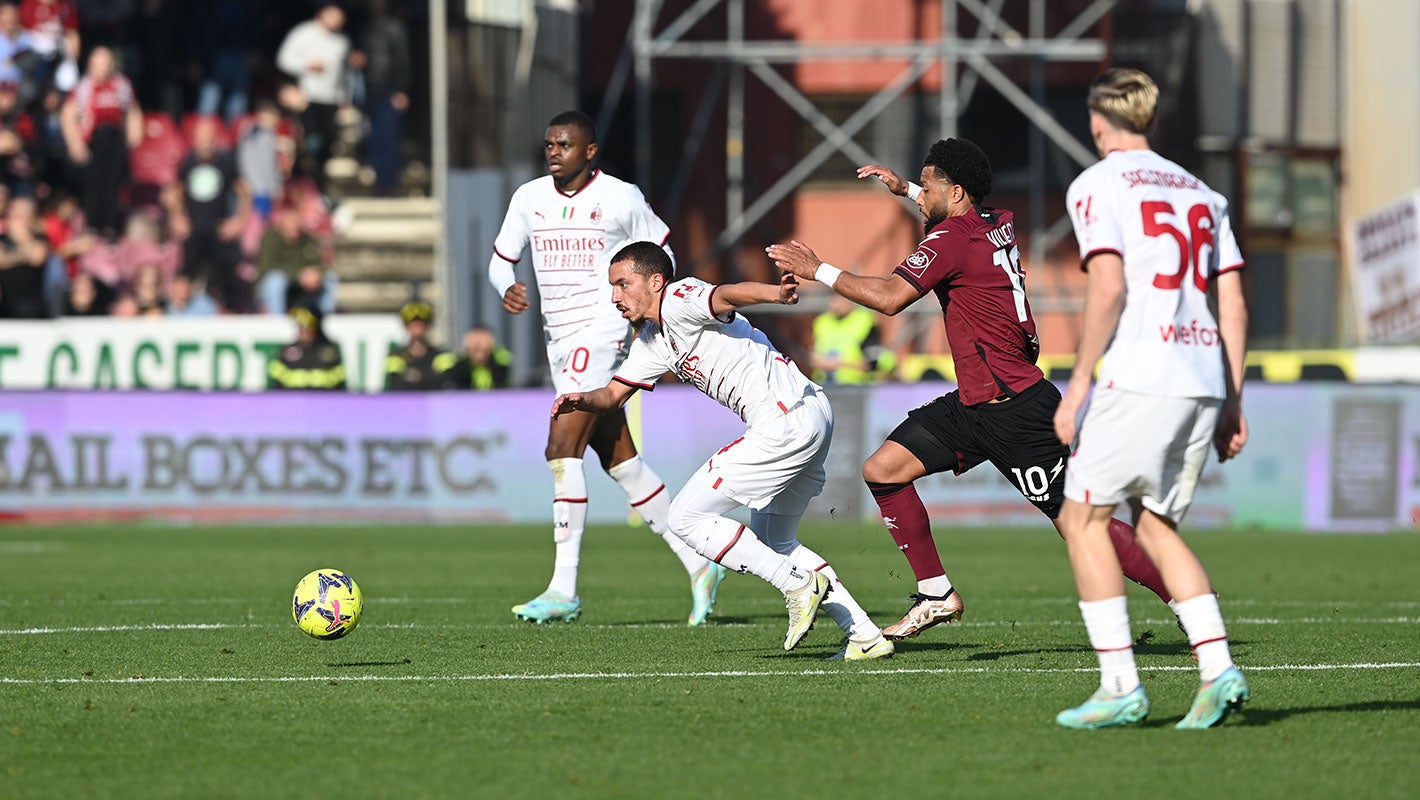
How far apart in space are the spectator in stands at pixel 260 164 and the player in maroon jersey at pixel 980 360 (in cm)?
Answer: 1620

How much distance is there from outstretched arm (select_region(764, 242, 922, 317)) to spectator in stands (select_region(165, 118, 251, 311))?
1652 centimetres

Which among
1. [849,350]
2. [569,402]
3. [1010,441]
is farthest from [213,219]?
[1010,441]

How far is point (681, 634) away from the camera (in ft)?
33.0

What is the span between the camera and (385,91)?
2409cm

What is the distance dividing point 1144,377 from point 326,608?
4.02 metres

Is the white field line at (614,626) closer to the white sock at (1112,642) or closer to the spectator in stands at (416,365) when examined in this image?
the white sock at (1112,642)

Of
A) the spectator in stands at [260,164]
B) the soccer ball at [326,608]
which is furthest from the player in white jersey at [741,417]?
the spectator in stands at [260,164]

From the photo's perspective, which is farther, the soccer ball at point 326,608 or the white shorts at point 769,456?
the soccer ball at point 326,608

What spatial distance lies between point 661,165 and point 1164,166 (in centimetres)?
2544

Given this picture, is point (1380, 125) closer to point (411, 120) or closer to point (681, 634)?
point (411, 120)

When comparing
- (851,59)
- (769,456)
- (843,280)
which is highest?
(851,59)

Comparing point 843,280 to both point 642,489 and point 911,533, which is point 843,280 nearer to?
point 911,533

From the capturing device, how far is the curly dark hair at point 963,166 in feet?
29.5

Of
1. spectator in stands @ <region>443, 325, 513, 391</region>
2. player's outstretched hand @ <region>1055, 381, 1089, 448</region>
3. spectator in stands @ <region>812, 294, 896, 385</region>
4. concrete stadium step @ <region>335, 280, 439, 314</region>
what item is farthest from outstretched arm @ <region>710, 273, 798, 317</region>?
concrete stadium step @ <region>335, 280, 439, 314</region>
